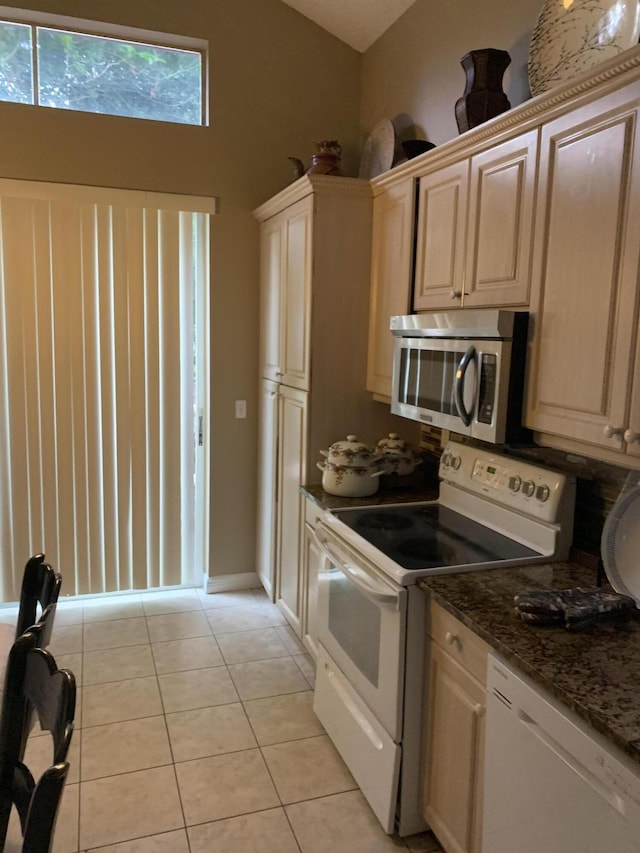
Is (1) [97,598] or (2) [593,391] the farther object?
(1) [97,598]

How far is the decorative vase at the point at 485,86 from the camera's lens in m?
2.21

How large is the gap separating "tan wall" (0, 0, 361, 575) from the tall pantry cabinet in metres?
0.34

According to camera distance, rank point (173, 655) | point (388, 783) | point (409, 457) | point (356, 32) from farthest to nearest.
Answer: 1. point (356, 32)
2. point (173, 655)
3. point (409, 457)
4. point (388, 783)

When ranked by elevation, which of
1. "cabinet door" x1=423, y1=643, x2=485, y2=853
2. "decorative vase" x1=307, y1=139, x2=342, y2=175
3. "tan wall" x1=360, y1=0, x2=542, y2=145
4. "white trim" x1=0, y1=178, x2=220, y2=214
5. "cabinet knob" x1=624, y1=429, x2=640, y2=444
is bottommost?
"cabinet door" x1=423, y1=643, x2=485, y2=853

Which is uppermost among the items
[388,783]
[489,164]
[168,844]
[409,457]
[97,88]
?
[97,88]

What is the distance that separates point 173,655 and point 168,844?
1.18 metres

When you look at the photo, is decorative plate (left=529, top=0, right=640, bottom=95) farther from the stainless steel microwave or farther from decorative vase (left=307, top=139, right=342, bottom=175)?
decorative vase (left=307, top=139, right=342, bottom=175)

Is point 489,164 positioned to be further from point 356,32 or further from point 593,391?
point 356,32

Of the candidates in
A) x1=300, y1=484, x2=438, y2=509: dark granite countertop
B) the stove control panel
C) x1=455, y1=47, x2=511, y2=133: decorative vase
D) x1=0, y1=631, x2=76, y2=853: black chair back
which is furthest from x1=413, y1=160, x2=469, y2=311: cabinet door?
x1=0, y1=631, x2=76, y2=853: black chair back

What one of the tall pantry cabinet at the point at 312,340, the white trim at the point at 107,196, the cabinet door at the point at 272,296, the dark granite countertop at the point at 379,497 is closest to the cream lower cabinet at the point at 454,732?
the dark granite countertop at the point at 379,497

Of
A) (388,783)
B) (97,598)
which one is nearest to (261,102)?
(97,598)

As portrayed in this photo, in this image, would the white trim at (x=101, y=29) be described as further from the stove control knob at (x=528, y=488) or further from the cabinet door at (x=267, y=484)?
the stove control knob at (x=528, y=488)

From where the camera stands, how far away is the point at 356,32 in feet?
11.4

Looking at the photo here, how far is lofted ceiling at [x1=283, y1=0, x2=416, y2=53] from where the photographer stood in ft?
10.4
